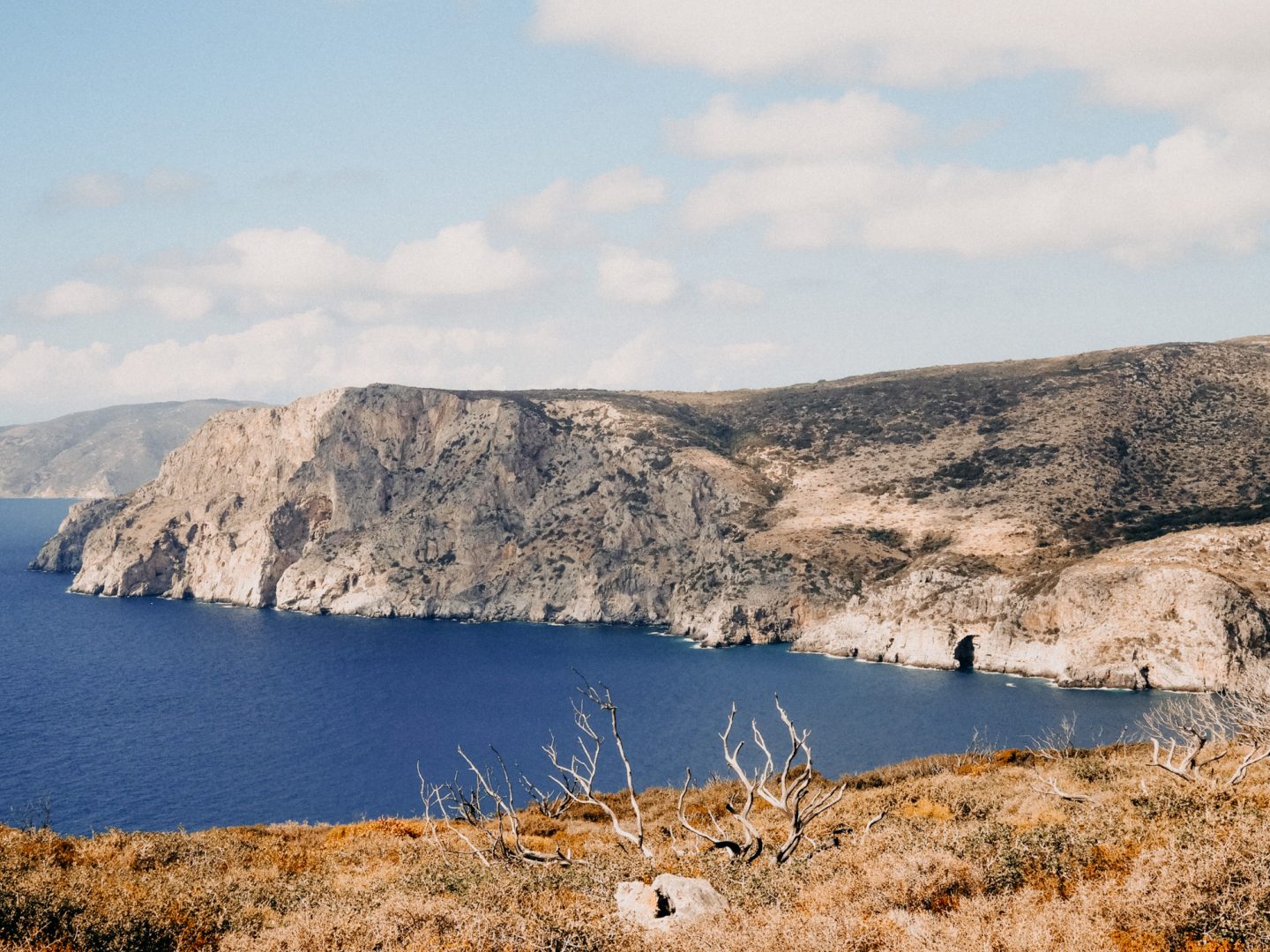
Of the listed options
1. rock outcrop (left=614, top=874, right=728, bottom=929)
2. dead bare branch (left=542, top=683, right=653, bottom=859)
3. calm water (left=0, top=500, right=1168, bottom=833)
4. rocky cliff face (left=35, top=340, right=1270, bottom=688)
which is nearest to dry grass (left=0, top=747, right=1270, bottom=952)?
rock outcrop (left=614, top=874, right=728, bottom=929)

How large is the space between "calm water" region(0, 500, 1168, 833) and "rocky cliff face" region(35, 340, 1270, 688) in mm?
6231

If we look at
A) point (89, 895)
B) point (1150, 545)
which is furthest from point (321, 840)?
point (1150, 545)

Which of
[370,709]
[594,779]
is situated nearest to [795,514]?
[370,709]

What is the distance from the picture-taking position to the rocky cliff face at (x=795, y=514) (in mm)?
92312

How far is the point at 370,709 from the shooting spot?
87562mm

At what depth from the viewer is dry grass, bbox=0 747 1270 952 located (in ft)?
33.6

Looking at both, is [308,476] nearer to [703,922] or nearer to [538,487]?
[538,487]

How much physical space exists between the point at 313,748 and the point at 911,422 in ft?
333

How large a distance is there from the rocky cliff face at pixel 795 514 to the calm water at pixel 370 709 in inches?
245

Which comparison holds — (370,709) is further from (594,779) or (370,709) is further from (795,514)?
(594,779)

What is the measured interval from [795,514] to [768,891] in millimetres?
115425

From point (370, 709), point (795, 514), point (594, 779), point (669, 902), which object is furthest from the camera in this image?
point (795, 514)

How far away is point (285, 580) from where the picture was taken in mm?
142250

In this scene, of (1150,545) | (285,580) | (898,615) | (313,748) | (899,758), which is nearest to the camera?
(899,758)
